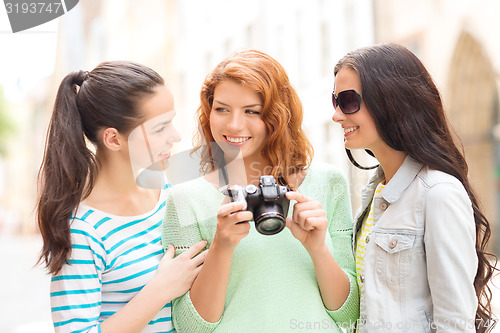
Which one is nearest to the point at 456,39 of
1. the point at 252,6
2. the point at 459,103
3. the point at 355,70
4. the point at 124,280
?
the point at 459,103

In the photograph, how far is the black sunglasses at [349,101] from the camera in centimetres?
153

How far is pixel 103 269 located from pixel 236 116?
593mm

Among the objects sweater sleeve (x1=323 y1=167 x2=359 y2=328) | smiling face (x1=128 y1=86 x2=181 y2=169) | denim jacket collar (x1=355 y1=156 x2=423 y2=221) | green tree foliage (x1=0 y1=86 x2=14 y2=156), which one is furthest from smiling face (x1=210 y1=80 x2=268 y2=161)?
green tree foliage (x1=0 y1=86 x2=14 y2=156)

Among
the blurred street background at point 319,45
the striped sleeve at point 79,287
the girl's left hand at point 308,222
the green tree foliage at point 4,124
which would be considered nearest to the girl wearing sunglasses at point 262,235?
the girl's left hand at point 308,222

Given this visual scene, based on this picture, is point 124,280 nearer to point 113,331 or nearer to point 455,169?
point 113,331

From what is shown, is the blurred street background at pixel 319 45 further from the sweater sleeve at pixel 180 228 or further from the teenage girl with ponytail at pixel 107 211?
the sweater sleeve at pixel 180 228

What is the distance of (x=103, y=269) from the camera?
5.19 feet

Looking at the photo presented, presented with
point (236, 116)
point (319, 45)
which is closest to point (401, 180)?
point (236, 116)

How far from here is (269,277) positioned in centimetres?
157

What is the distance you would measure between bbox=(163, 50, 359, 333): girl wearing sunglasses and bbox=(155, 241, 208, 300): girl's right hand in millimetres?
30

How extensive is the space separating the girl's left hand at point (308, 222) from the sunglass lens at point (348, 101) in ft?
0.94

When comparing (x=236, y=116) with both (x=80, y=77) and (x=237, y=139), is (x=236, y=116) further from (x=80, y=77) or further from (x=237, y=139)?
(x=80, y=77)

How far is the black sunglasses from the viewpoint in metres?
1.53

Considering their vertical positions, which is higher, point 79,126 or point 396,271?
point 79,126
